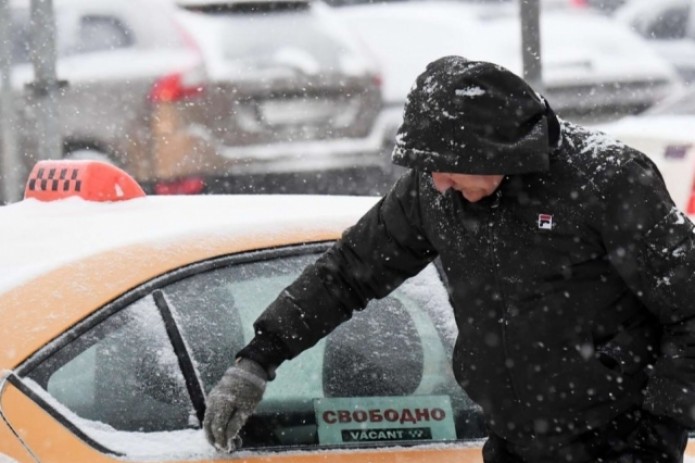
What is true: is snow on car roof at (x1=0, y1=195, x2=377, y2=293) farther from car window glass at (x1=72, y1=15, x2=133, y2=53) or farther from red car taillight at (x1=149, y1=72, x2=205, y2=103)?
car window glass at (x1=72, y1=15, x2=133, y2=53)

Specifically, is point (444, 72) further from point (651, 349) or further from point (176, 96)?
point (176, 96)

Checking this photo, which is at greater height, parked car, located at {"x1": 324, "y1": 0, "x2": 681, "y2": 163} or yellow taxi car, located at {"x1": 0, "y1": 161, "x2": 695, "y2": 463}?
yellow taxi car, located at {"x1": 0, "y1": 161, "x2": 695, "y2": 463}

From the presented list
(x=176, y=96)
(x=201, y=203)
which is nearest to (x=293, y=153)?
(x=176, y=96)

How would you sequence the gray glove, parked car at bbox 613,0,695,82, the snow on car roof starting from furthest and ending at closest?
parked car at bbox 613,0,695,82, the snow on car roof, the gray glove

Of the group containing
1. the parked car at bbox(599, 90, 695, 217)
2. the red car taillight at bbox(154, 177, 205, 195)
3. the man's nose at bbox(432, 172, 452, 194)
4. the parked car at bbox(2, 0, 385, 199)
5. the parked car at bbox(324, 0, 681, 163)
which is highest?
the man's nose at bbox(432, 172, 452, 194)

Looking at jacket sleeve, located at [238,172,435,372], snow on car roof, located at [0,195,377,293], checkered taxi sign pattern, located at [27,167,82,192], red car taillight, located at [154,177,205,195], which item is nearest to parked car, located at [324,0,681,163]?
red car taillight, located at [154,177,205,195]

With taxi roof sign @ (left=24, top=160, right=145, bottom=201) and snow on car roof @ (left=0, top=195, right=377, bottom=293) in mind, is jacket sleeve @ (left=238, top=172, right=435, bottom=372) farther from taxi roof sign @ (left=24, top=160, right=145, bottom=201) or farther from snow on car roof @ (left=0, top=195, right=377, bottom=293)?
taxi roof sign @ (left=24, top=160, right=145, bottom=201)

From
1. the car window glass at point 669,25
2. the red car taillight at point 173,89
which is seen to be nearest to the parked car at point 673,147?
the red car taillight at point 173,89

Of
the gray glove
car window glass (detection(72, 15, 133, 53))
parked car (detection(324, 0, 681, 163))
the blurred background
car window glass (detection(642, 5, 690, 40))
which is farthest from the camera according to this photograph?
car window glass (detection(642, 5, 690, 40))

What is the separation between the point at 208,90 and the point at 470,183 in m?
6.06

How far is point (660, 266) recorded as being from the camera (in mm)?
2662

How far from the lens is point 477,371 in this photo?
284 centimetres

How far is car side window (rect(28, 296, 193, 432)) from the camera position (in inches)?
108

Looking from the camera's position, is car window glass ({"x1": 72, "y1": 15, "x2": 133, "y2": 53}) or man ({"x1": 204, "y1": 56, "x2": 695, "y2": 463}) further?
car window glass ({"x1": 72, "y1": 15, "x2": 133, "y2": 53})
